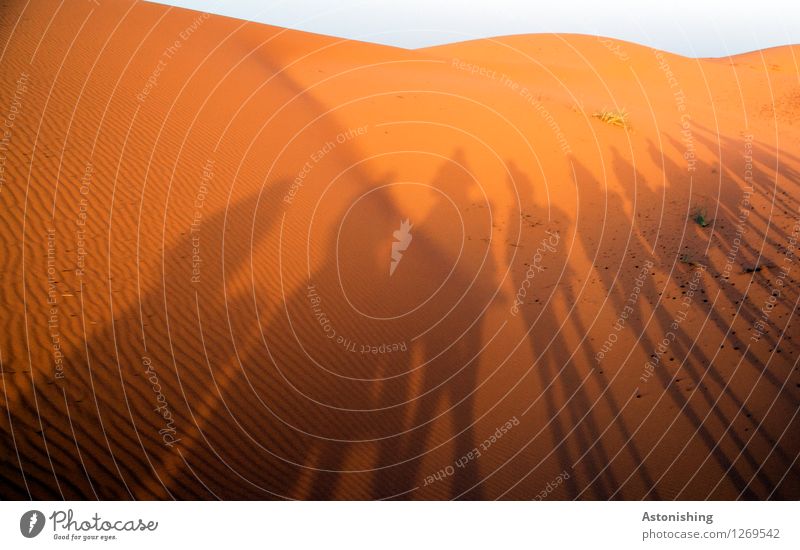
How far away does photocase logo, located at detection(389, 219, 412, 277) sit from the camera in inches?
428

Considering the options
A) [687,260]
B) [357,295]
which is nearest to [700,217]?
[687,260]

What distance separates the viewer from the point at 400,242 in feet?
38.5

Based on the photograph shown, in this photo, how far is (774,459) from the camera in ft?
18.0
